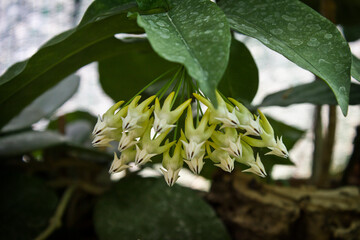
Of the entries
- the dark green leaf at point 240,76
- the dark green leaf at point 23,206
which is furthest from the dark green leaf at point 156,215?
the dark green leaf at point 240,76

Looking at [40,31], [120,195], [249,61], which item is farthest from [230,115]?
[40,31]

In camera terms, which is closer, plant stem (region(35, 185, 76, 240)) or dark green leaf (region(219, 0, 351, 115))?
dark green leaf (region(219, 0, 351, 115))

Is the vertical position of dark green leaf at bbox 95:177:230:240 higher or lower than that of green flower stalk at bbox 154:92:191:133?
lower

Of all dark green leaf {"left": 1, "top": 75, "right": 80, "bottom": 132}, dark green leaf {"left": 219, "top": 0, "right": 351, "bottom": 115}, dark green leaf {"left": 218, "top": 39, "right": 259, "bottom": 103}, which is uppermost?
dark green leaf {"left": 219, "top": 0, "right": 351, "bottom": 115}

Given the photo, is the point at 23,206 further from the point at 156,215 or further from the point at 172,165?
the point at 172,165

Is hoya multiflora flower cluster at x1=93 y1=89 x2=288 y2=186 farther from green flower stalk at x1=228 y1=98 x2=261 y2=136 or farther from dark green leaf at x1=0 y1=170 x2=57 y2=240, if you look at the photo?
dark green leaf at x1=0 y1=170 x2=57 y2=240

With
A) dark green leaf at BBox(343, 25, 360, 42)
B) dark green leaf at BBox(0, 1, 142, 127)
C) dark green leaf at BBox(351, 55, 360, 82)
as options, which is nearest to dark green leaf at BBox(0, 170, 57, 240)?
dark green leaf at BBox(0, 1, 142, 127)
